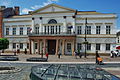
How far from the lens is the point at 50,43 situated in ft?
131

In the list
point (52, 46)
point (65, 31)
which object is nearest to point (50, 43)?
point (52, 46)

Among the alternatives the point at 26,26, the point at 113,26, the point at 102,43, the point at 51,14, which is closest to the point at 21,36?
the point at 26,26

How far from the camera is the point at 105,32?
36.7 metres

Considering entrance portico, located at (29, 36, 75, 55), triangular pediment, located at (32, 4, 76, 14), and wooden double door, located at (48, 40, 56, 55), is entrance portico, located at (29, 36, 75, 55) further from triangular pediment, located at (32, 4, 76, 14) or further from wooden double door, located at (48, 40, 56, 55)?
triangular pediment, located at (32, 4, 76, 14)

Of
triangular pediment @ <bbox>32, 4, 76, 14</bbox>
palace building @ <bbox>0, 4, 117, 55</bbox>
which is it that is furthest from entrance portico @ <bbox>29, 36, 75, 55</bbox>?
triangular pediment @ <bbox>32, 4, 76, 14</bbox>

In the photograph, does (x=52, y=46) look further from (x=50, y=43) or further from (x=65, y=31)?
(x=65, y=31)

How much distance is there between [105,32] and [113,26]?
238 centimetres

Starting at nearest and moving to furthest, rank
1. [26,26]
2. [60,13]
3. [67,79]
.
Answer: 1. [67,79]
2. [60,13]
3. [26,26]

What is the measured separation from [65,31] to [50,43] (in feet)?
17.8

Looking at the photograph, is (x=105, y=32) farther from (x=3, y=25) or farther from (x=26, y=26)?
(x=3, y=25)

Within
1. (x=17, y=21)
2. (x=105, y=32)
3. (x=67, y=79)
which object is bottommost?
(x=67, y=79)

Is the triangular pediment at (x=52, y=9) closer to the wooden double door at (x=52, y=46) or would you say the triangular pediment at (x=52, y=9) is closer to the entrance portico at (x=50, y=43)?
the entrance portico at (x=50, y=43)

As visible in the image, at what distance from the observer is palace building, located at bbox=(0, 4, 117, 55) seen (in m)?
36.6

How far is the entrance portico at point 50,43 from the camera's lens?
3700 centimetres
